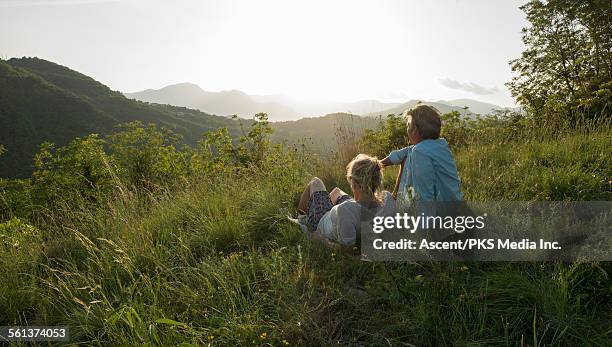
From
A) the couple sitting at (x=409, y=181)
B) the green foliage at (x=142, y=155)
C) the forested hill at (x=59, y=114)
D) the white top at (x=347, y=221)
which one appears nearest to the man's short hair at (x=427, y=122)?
the couple sitting at (x=409, y=181)

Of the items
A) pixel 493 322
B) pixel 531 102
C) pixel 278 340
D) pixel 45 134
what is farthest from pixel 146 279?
pixel 45 134

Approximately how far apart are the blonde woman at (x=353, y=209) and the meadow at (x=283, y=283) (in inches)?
7.1

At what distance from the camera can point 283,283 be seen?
2.35 metres

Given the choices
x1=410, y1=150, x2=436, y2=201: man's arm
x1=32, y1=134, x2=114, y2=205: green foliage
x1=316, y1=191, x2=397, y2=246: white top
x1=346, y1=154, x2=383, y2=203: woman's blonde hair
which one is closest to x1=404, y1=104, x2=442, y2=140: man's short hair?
x1=410, y1=150, x2=436, y2=201: man's arm

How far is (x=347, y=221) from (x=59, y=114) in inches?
2739

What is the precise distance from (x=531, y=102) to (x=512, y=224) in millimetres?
10085

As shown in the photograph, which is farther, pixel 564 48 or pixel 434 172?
pixel 564 48

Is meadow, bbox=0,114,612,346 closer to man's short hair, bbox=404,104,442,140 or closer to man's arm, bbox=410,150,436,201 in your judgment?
man's arm, bbox=410,150,436,201

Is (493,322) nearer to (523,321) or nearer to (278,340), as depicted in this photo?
(523,321)

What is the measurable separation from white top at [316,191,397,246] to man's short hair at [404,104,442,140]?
0.70 meters

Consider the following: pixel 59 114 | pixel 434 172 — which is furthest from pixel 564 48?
pixel 59 114

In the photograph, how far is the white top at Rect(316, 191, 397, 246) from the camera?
9.47 feet

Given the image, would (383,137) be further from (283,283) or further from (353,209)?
(283,283)

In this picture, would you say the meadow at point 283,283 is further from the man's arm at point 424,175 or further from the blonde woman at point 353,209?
the man's arm at point 424,175
